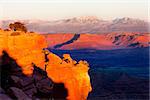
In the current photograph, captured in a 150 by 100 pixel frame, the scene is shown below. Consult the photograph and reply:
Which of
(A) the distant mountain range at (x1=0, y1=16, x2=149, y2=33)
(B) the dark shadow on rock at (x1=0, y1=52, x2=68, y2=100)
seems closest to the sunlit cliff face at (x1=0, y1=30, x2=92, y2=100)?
(B) the dark shadow on rock at (x1=0, y1=52, x2=68, y2=100)

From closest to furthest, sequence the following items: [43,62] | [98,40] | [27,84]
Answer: [27,84] → [43,62] → [98,40]

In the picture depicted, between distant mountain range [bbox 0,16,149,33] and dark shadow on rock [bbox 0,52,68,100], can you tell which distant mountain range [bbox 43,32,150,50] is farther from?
dark shadow on rock [bbox 0,52,68,100]

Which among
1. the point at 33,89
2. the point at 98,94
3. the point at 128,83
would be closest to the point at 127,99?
the point at 98,94

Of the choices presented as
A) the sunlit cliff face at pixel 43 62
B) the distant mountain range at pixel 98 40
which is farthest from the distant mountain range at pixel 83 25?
the sunlit cliff face at pixel 43 62

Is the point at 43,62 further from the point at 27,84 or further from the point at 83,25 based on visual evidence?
the point at 83,25

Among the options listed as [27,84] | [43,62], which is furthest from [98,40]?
[27,84]

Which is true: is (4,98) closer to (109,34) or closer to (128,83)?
(128,83)

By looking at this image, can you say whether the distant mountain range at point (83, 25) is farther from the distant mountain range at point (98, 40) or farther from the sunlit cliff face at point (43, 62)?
the sunlit cliff face at point (43, 62)
